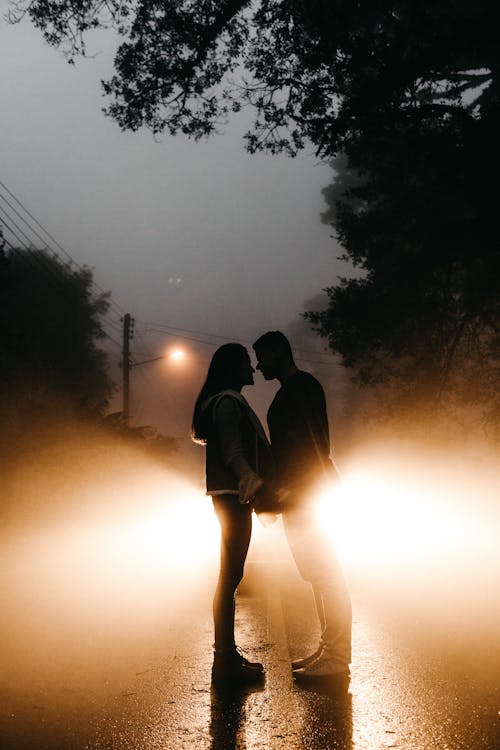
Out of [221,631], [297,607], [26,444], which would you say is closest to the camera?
[221,631]

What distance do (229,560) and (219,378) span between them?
1156mm

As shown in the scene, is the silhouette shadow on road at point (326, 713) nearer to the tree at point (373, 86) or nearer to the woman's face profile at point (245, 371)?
the woman's face profile at point (245, 371)

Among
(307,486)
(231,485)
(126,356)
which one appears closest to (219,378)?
(231,485)

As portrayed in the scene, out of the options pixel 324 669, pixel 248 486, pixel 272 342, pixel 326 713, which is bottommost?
pixel 326 713

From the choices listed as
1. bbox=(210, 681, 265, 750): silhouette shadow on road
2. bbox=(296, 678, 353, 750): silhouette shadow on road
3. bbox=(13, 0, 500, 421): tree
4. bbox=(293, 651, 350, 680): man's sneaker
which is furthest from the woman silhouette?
bbox=(13, 0, 500, 421): tree

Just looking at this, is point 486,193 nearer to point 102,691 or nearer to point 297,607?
point 297,607

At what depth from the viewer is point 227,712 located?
3.58m

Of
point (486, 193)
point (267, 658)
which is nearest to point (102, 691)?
point (267, 658)

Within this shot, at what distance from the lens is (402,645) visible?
16.3 feet

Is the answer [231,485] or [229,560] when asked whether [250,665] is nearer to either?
[229,560]

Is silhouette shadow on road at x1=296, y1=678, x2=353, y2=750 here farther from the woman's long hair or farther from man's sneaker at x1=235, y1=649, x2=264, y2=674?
the woman's long hair

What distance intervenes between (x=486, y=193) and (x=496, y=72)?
8.67m

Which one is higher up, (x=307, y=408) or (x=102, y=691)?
(x=307, y=408)

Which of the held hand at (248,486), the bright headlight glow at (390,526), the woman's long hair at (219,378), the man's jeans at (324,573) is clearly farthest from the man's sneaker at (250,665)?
the woman's long hair at (219,378)
